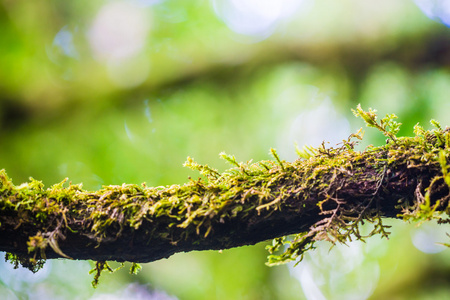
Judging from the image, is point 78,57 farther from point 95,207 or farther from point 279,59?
point 95,207

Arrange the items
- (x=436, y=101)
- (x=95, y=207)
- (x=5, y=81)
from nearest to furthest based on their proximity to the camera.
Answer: (x=95, y=207), (x=436, y=101), (x=5, y=81)

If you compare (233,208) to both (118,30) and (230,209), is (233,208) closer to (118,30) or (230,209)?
(230,209)

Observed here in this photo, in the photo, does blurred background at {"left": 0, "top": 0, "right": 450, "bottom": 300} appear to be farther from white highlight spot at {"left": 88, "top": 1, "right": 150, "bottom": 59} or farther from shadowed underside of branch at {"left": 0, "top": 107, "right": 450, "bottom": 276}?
shadowed underside of branch at {"left": 0, "top": 107, "right": 450, "bottom": 276}

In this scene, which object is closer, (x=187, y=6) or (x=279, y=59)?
(x=279, y=59)

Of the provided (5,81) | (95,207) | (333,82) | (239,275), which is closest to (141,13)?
(5,81)

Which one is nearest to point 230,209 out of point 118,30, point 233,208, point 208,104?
point 233,208
